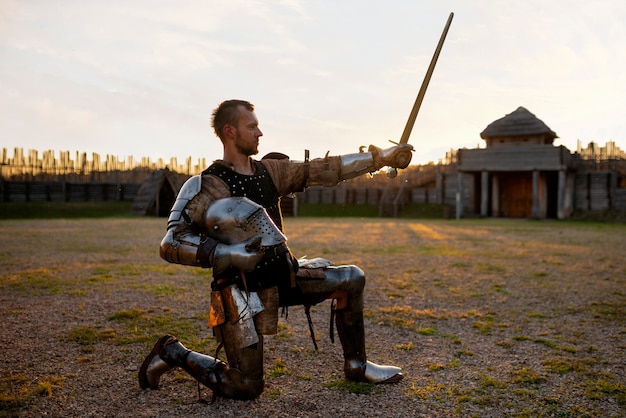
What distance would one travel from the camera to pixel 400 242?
14.5 metres

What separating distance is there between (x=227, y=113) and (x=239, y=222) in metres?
0.78

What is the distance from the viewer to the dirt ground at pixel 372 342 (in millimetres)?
3238

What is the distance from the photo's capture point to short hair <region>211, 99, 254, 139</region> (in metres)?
3.33

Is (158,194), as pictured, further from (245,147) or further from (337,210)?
(245,147)

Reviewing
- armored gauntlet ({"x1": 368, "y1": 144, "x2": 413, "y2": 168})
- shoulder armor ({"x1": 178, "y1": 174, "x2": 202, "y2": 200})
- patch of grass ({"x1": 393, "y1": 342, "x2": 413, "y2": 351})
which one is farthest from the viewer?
patch of grass ({"x1": 393, "y1": 342, "x2": 413, "y2": 351})

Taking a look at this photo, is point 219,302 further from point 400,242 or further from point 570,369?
point 400,242

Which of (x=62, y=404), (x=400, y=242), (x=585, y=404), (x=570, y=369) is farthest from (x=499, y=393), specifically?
(x=400, y=242)

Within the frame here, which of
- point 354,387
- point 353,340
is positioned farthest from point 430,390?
point 353,340

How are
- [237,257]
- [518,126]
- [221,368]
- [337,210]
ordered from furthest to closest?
[337,210]
[518,126]
[221,368]
[237,257]

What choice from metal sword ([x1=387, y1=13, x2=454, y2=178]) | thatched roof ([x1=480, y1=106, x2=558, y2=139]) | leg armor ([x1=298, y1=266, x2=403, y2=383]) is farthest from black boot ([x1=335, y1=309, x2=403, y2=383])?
thatched roof ([x1=480, y1=106, x2=558, y2=139])

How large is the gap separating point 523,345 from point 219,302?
2966 millimetres

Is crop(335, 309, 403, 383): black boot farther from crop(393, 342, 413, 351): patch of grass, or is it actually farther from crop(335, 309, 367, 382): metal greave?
crop(393, 342, 413, 351): patch of grass

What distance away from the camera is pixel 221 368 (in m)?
3.29

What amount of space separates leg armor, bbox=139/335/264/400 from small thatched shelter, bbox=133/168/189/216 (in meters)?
24.8
